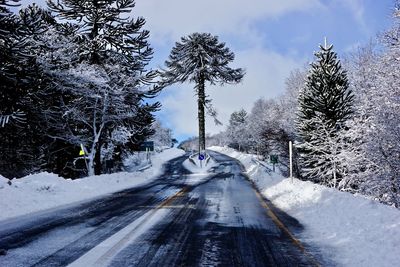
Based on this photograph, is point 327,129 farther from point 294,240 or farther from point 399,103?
point 294,240

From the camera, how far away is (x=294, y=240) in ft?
26.0

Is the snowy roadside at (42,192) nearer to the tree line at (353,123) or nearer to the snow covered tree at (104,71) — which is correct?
the snow covered tree at (104,71)

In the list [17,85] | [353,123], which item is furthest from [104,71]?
[353,123]

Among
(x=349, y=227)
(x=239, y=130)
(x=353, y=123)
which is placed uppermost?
(x=239, y=130)

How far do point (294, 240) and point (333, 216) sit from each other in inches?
104

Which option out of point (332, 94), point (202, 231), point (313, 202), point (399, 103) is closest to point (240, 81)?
point (332, 94)

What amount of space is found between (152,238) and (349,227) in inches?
174

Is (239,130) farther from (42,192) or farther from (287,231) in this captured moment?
(287,231)

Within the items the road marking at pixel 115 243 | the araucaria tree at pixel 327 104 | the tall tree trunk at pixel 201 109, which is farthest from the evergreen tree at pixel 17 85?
the araucaria tree at pixel 327 104

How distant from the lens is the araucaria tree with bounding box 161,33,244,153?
39312mm

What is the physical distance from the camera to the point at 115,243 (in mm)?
7066

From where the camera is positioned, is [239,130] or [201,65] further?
[239,130]

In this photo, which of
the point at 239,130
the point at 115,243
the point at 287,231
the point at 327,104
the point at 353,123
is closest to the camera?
the point at 115,243

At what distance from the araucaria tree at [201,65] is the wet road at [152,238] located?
1091 inches
